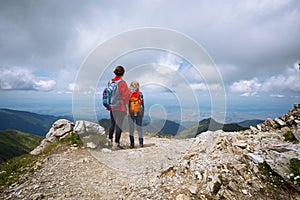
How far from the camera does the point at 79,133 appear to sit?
999 centimetres

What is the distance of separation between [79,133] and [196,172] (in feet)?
24.3

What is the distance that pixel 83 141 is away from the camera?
31.5 feet

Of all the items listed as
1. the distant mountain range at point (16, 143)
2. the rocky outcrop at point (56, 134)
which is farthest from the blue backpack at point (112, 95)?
the distant mountain range at point (16, 143)

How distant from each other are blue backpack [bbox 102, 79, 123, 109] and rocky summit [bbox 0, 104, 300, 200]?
271 centimetres

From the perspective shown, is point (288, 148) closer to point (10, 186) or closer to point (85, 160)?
point (85, 160)

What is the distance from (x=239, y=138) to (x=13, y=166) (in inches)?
379

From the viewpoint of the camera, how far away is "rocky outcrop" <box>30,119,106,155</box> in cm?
984

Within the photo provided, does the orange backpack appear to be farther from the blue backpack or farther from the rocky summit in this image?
the rocky summit

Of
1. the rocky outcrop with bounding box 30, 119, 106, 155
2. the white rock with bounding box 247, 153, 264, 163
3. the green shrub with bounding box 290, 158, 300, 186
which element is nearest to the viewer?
the green shrub with bounding box 290, 158, 300, 186

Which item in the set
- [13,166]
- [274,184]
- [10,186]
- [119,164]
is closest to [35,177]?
[10,186]

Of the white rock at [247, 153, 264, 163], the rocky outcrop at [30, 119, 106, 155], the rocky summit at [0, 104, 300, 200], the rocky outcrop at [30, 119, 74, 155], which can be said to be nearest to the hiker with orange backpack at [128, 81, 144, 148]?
the rocky summit at [0, 104, 300, 200]

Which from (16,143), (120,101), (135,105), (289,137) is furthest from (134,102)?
(16,143)

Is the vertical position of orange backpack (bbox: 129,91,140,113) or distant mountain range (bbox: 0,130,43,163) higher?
orange backpack (bbox: 129,91,140,113)

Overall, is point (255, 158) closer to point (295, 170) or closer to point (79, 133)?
point (295, 170)
